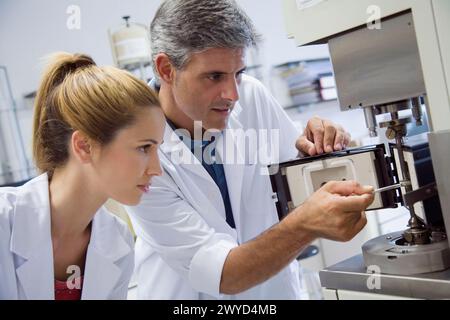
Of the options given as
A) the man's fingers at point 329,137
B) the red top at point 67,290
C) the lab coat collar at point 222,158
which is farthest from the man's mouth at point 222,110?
the red top at point 67,290

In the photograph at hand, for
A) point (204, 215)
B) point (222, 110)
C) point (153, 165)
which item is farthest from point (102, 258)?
point (222, 110)

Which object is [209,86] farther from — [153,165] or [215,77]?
[153,165]

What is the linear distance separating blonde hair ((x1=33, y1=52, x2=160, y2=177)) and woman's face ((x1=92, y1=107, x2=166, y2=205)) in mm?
15

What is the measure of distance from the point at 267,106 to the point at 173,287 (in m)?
0.50

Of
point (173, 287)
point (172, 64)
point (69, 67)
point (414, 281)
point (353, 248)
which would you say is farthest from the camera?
point (353, 248)

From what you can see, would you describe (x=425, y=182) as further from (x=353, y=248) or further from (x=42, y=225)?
(x=353, y=248)

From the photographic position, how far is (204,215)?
41.9 inches

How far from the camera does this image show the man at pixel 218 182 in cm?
85

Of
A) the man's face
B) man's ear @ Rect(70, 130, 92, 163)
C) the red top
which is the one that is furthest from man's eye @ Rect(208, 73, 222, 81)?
the red top

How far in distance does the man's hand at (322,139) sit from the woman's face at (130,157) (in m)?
0.29

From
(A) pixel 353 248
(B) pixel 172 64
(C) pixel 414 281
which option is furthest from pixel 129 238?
(A) pixel 353 248

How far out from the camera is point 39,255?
0.74 metres

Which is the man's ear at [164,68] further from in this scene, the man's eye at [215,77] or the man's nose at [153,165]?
the man's nose at [153,165]

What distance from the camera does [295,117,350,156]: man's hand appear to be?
0.92 meters
